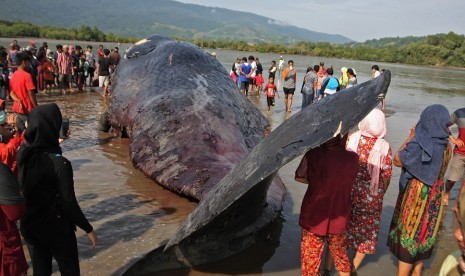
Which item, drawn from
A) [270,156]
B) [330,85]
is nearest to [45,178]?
[270,156]

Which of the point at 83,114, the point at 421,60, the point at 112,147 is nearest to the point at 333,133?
the point at 112,147

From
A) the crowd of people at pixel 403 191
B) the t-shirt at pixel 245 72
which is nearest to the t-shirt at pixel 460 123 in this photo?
the crowd of people at pixel 403 191

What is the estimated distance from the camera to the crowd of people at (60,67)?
38.6ft

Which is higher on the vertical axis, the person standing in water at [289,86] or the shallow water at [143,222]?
the person standing in water at [289,86]

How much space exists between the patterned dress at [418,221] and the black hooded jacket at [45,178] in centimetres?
276

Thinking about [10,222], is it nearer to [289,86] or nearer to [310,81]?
[310,81]

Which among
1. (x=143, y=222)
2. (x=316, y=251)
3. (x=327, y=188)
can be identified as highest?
(x=327, y=188)

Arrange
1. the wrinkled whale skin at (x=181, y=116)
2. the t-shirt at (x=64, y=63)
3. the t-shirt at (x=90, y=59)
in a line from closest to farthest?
the wrinkled whale skin at (x=181, y=116) → the t-shirt at (x=64, y=63) → the t-shirt at (x=90, y=59)

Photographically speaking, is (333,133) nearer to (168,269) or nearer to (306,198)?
(306,198)

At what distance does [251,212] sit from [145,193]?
241 centimetres

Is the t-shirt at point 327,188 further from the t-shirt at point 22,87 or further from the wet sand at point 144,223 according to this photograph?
the t-shirt at point 22,87

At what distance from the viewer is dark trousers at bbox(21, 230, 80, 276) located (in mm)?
2812

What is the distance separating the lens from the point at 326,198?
121 inches

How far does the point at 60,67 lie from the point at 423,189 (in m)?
12.9
